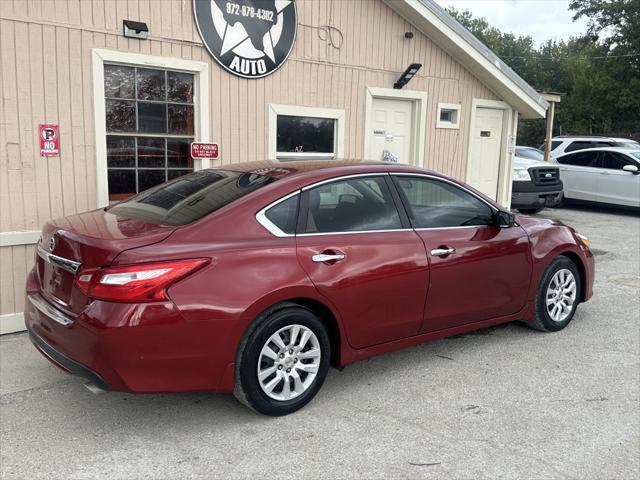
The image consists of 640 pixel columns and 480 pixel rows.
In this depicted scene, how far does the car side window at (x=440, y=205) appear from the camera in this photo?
14.1 feet

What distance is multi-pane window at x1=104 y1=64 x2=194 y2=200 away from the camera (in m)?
5.84

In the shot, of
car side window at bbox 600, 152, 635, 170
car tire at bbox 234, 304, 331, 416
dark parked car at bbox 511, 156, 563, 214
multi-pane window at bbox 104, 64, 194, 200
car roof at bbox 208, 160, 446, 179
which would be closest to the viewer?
car tire at bbox 234, 304, 331, 416

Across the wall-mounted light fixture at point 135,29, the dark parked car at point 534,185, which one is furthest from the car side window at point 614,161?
the wall-mounted light fixture at point 135,29

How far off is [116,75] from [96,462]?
3940mm

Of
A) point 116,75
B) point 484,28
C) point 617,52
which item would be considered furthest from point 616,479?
point 484,28

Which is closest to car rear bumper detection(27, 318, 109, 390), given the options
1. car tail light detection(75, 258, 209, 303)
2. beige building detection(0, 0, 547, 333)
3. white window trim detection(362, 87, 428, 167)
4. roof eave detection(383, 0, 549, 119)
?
car tail light detection(75, 258, 209, 303)

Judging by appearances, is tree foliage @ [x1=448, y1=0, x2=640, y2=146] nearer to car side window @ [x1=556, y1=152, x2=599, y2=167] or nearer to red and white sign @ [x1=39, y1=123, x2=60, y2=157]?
car side window @ [x1=556, y1=152, x2=599, y2=167]

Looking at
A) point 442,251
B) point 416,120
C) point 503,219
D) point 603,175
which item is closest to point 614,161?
point 603,175

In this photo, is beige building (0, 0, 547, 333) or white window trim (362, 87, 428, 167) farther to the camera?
white window trim (362, 87, 428, 167)

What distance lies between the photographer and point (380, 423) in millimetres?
3590

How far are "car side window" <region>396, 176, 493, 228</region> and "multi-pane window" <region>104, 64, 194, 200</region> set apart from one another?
2973 millimetres

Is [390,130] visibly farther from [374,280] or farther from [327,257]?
[327,257]

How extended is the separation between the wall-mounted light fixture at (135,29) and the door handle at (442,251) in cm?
364

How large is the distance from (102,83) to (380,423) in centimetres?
411
